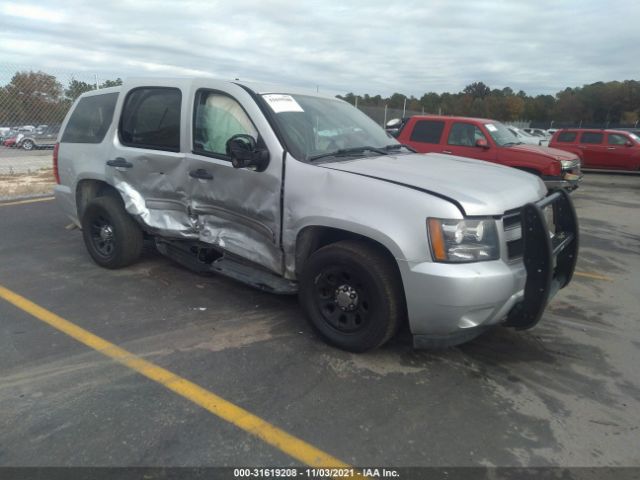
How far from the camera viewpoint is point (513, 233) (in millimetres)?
3145

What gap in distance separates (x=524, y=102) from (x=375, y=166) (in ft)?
236

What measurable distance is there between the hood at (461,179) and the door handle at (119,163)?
86.9 inches

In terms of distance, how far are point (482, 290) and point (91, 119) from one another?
14.4ft

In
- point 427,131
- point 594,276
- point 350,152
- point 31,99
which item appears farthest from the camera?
point 31,99

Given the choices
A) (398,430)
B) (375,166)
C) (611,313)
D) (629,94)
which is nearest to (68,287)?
(375,166)

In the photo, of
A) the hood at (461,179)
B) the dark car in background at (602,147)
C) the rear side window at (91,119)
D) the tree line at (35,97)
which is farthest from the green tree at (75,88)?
the dark car in background at (602,147)

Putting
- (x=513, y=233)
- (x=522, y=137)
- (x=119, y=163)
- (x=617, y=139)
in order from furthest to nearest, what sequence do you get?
(x=617, y=139)
(x=522, y=137)
(x=119, y=163)
(x=513, y=233)

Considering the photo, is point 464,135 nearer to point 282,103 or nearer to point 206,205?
point 282,103

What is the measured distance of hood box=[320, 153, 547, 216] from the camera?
301 centimetres

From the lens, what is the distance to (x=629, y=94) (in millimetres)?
60500

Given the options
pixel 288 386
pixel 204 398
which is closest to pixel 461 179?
pixel 288 386

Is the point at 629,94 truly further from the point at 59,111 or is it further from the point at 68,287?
the point at 68,287

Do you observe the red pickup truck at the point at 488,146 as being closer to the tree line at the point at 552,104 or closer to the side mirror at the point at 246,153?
the side mirror at the point at 246,153

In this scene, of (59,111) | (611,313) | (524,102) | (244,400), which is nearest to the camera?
(244,400)
